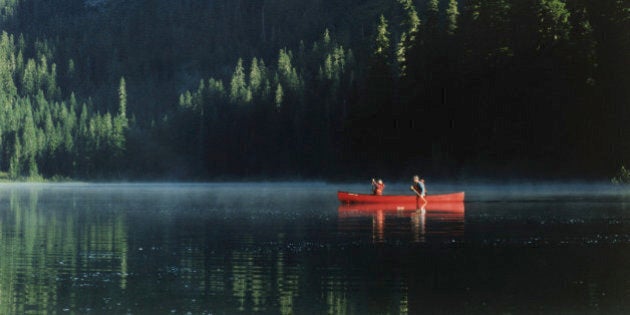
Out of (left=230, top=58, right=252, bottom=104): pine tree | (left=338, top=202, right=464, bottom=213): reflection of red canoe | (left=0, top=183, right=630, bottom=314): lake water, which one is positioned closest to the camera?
(left=0, top=183, right=630, bottom=314): lake water

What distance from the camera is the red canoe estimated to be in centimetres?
6919

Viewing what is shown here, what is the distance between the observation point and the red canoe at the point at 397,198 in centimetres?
6919

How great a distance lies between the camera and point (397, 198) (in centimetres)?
6944

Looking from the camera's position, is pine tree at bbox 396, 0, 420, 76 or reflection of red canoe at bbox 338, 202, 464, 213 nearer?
reflection of red canoe at bbox 338, 202, 464, 213

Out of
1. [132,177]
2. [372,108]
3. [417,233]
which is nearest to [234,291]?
[417,233]

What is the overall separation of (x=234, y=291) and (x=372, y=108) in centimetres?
9930

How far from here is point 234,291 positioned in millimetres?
26484

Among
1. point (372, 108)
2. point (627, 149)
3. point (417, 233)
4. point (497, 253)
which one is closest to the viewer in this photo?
point (497, 253)

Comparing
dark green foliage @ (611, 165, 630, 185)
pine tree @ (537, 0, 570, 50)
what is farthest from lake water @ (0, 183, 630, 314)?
pine tree @ (537, 0, 570, 50)

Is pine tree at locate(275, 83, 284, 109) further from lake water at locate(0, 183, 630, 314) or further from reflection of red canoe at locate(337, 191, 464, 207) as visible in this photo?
lake water at locate(0, 183, 630, 314)

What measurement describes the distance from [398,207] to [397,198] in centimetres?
61

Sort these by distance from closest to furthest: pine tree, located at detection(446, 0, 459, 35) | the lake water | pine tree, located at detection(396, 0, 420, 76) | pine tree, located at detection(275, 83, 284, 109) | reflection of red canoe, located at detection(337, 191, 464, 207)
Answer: the lake water → reflection of red canoe, located at detection(337, 191, 464, 207) → pine tree, located at detection(446, 0, 459, 35) → pine tree, located at detection(396, 0, 420, 76) → pine tree, located at detection(275, 83, 284, 109)

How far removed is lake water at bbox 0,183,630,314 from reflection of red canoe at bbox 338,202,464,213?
26.9 ft

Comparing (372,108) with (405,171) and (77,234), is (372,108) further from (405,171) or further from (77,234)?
(77,234)
